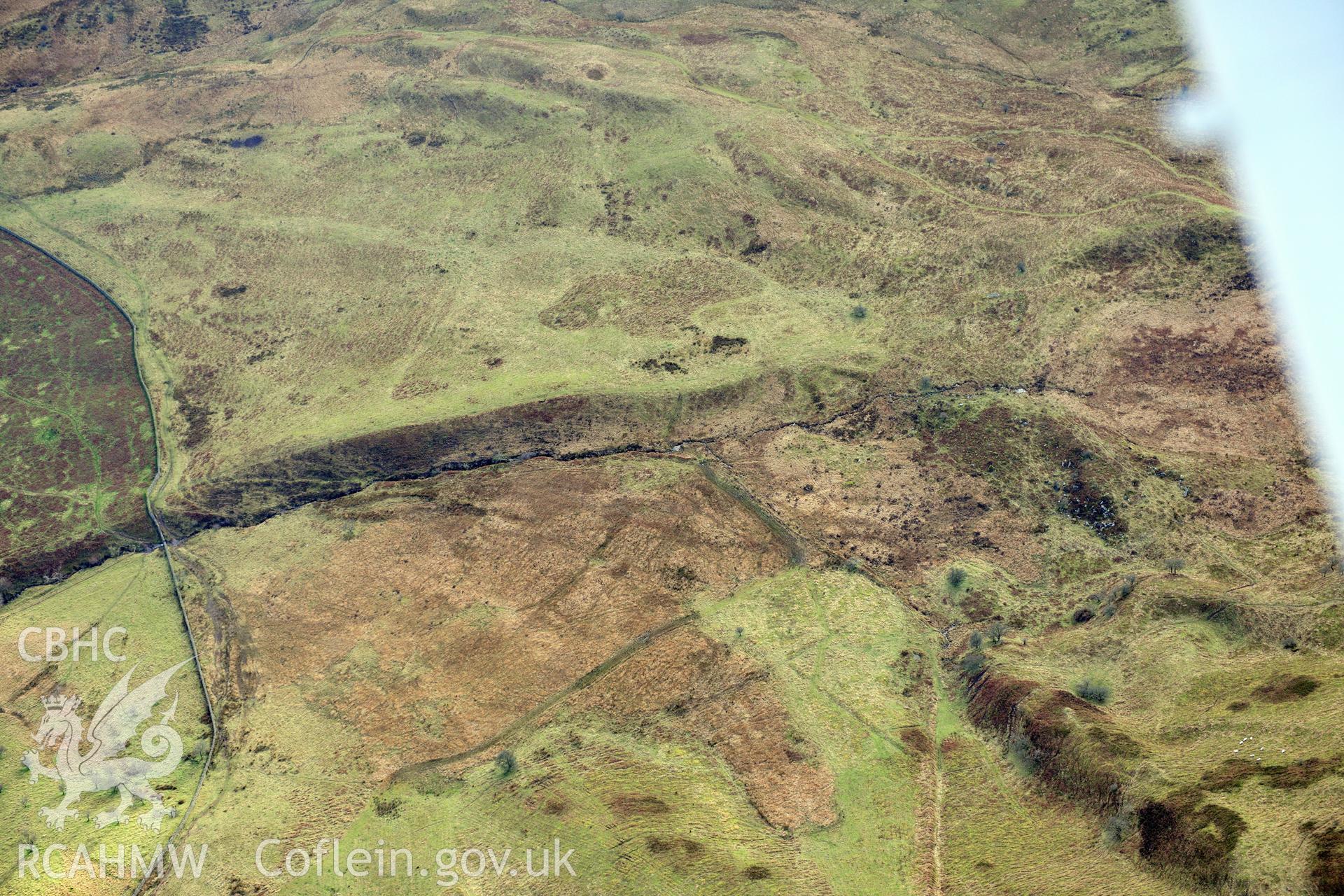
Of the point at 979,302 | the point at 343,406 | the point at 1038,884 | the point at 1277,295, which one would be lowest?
the point at 343,406

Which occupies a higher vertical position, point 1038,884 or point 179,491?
point 1038,884

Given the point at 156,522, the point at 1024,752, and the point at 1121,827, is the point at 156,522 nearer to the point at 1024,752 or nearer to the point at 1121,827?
the point at 1024,752

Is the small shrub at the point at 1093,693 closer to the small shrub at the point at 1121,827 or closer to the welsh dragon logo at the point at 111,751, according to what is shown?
the small shrub at the point at 1121,827

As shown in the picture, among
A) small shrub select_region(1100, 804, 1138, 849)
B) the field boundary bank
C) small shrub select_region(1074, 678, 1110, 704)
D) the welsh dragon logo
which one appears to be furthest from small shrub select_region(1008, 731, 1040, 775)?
the welsh dragon logo

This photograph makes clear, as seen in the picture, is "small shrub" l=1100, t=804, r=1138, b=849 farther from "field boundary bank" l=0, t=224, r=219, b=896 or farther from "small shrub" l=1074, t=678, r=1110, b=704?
"field boundary bank" l=0, t=224, r=219, b=896

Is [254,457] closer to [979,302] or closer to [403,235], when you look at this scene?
[403,235]

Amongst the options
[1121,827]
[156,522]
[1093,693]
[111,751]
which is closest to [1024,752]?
[1093,693]

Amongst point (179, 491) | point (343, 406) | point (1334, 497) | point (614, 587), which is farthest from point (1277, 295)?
point (179, 491)
